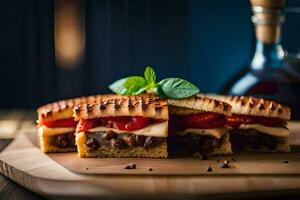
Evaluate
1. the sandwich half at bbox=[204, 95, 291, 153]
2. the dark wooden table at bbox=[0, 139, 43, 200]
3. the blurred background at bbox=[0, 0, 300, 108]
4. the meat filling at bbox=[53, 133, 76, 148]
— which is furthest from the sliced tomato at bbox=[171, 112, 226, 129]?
the blurred background at bbox=[0, 0, 300, 108]

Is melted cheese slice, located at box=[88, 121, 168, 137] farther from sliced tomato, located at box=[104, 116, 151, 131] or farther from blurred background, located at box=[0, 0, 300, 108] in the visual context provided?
blurred background, located at box=[0, 0, 300, 108]

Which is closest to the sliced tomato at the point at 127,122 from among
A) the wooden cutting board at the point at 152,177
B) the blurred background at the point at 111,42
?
the wooden cutting board at the point at 152,177

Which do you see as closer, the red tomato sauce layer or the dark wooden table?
the dark wooden table

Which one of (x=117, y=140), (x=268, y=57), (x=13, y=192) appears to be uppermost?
(x=268, y=57)

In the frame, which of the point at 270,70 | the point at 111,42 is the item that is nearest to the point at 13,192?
the point at 270,70

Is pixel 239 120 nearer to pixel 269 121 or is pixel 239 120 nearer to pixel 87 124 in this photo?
pixel 269 121

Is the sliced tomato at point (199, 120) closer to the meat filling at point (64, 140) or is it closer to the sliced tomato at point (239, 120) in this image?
the sliced tomato at point (239, 120)
